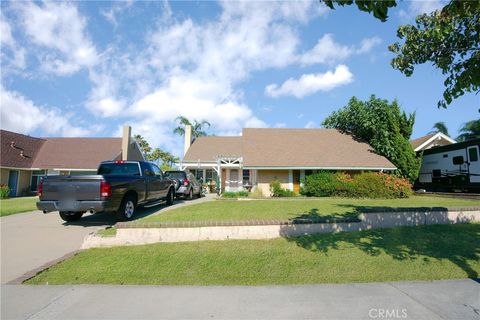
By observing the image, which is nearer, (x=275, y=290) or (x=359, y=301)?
(x=359, y=301)

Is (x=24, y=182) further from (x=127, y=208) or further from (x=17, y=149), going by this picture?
(x=127, y=208)

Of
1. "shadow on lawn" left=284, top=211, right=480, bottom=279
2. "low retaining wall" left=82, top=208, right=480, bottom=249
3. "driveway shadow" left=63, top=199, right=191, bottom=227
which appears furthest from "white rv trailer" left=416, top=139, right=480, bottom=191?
"driveway shadow" left=63, top=199, right=191, bottom=227

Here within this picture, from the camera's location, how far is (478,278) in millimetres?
4723

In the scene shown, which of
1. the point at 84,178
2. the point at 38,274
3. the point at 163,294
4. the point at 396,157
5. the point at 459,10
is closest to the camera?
the point at 459,10

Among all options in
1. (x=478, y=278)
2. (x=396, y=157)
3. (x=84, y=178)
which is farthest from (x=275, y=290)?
(x=396, y=157)

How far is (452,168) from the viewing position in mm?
19594

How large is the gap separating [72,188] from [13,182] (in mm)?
22183

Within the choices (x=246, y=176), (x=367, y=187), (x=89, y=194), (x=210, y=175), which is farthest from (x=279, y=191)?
(x=89, y=194)

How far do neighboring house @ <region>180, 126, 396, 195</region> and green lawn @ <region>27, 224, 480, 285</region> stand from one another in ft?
45.4

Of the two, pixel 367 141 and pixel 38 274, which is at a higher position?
pixel 367 141

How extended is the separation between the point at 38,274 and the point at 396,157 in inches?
878

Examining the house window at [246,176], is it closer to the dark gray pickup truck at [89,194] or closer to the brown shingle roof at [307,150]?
the brown shingle roof at [307,150]

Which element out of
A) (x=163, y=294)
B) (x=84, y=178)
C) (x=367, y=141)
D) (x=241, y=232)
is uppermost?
(x=367, y=141)

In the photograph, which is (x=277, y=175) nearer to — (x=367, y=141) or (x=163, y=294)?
(x=367, y=141)
